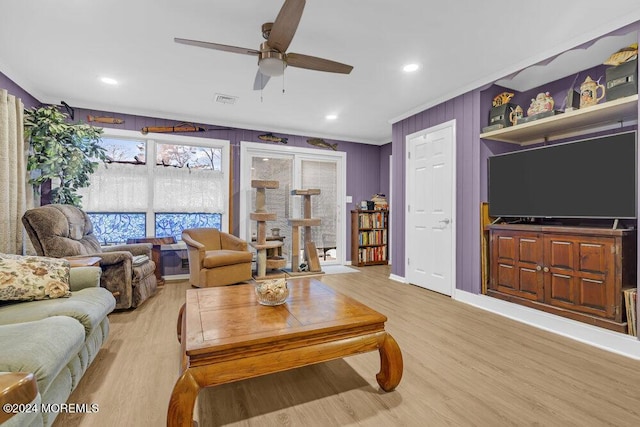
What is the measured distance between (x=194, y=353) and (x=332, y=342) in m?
0.67

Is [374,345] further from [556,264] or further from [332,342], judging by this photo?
[556,264]

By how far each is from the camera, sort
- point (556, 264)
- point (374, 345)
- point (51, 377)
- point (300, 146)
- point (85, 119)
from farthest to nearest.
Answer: point (300, 146) < point (85, 119) < point (556, 264) < point (374, 345) < point (51, 377)

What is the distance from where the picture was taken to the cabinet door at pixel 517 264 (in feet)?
9.30

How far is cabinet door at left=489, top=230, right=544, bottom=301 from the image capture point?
2.84 metres

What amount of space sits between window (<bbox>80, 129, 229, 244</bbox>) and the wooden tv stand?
400 cm

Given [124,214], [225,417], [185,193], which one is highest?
[185,193]

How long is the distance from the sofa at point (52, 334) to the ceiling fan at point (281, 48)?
5.96 feet

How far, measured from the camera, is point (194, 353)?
128 centimetres

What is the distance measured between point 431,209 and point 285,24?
301 centimetres

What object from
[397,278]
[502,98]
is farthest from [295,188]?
[502,98]

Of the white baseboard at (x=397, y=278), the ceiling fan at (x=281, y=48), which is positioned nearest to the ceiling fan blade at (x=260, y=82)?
the ceiling fan at (x=281, y=48)

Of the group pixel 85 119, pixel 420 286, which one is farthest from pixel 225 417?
pixel 85 119

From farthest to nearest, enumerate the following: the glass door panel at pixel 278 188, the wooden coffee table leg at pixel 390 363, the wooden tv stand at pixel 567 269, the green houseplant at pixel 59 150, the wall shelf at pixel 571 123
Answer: the glass door panel at pixel 278 188 → the green houseplant at pixel 59 150 → the wall shelf at pixel 571 123 → the wooden tv stand at pixel 567 269 → the wooden coffee table leg at pixel 390 363

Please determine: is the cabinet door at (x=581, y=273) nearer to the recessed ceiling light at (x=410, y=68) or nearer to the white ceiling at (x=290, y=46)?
the white ceiling at (x=290, y=46)
